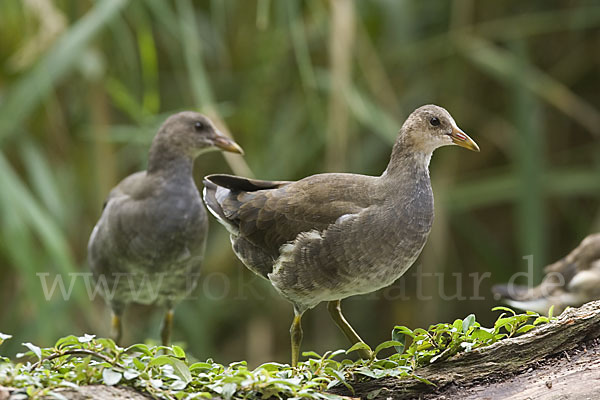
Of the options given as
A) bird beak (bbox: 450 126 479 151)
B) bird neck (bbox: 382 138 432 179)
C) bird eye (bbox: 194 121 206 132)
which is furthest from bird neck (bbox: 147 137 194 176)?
bird beak (bbox: 450 126 479 151)

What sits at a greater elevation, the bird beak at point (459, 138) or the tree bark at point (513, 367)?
the bird beak at point (459, 138)

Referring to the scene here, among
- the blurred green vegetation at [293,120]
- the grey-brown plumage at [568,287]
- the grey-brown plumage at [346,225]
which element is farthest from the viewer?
the blurred green vegetation at [293,120]

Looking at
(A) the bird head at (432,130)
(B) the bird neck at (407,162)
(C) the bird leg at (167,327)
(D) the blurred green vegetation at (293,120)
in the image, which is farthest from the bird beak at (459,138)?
(C) the bird leg at (167,327)

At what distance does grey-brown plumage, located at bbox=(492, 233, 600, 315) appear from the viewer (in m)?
4.42

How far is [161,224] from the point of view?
3871 mm

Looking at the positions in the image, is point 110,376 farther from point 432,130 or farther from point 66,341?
point 432,130

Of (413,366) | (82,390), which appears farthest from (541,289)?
(82,390)

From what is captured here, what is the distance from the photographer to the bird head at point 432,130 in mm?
3088

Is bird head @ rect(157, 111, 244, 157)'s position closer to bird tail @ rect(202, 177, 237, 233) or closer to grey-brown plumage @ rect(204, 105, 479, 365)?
bird tail @ rect(202, 177, 237, 233)

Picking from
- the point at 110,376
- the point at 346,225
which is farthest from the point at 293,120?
the point at 110,376

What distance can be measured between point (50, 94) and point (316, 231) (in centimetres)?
271

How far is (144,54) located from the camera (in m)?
Answer: 4.75

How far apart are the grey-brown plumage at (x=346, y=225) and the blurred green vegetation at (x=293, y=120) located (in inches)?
57.0

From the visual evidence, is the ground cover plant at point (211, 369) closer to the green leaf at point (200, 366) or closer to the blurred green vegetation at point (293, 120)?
the green leaf at point (200, 366)
